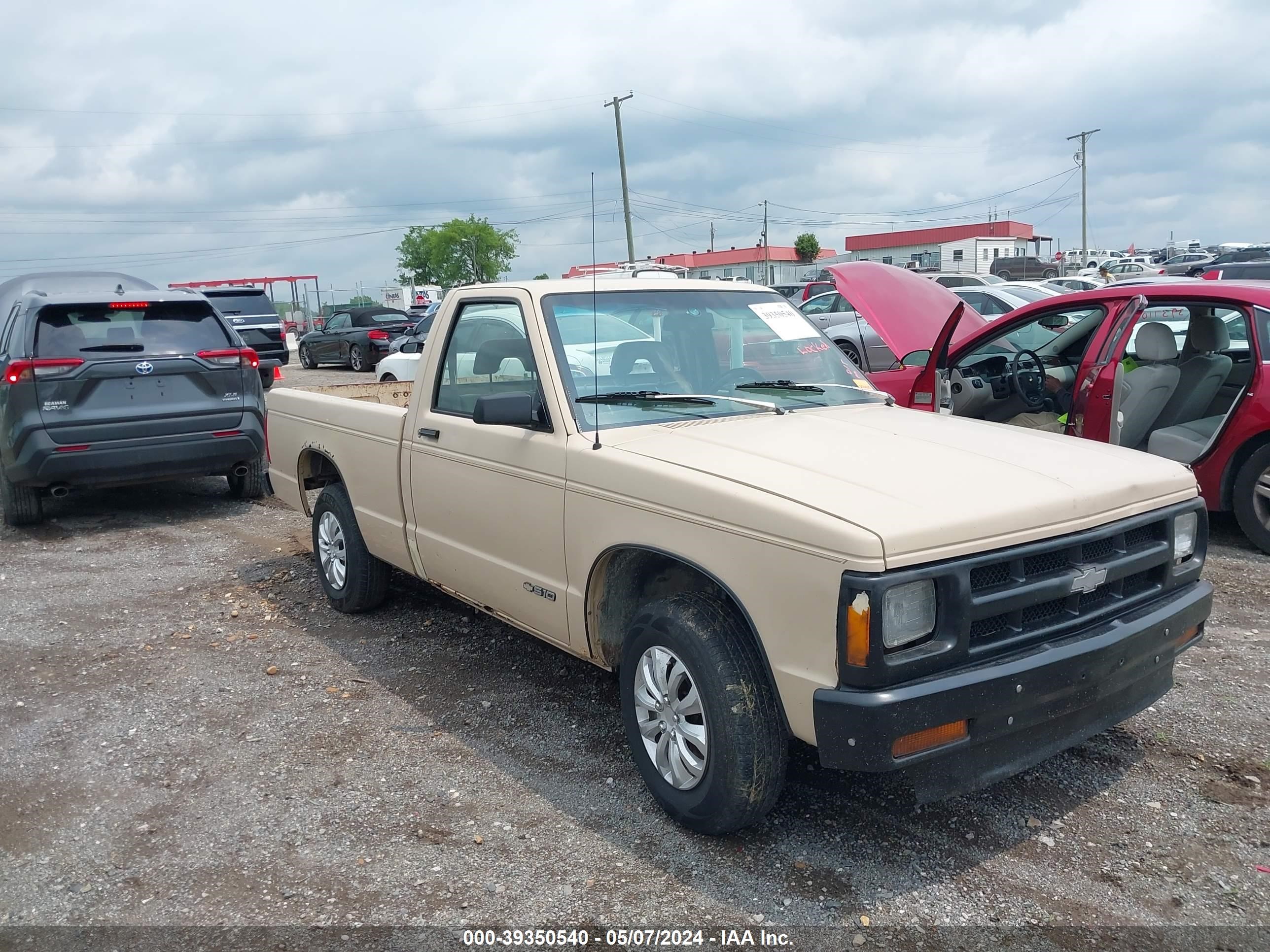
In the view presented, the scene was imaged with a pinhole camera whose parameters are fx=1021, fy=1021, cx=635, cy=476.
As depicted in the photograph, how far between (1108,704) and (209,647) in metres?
4.45

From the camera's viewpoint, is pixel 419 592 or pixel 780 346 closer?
pixel 780 346

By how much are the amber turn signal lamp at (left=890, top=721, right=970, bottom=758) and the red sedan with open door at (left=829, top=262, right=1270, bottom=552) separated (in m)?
3.28

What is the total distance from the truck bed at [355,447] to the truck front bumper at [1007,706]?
2.82 metres

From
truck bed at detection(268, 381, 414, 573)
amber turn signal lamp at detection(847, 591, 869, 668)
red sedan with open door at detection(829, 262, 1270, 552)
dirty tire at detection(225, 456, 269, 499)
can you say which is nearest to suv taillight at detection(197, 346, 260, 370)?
dirty tire at detection(225, 456, 269, 499)

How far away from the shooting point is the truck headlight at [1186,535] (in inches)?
141

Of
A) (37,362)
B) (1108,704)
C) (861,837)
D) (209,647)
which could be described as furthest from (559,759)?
(37,362)

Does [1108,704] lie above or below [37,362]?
below

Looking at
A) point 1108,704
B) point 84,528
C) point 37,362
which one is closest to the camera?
point 1108,704

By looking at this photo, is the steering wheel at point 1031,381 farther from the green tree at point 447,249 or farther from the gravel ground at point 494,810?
the green tree at point 447,249

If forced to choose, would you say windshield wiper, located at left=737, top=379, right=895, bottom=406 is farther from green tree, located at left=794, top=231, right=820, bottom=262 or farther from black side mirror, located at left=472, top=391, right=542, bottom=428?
green tree, located at left=794, top=231, right=820, bottom=262

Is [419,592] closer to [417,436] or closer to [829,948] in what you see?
[417,436]

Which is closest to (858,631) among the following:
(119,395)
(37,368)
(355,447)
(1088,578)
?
(1088,578)

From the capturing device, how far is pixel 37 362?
7.77m

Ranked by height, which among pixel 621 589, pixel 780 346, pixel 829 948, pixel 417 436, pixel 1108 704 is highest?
pixel 780 346
